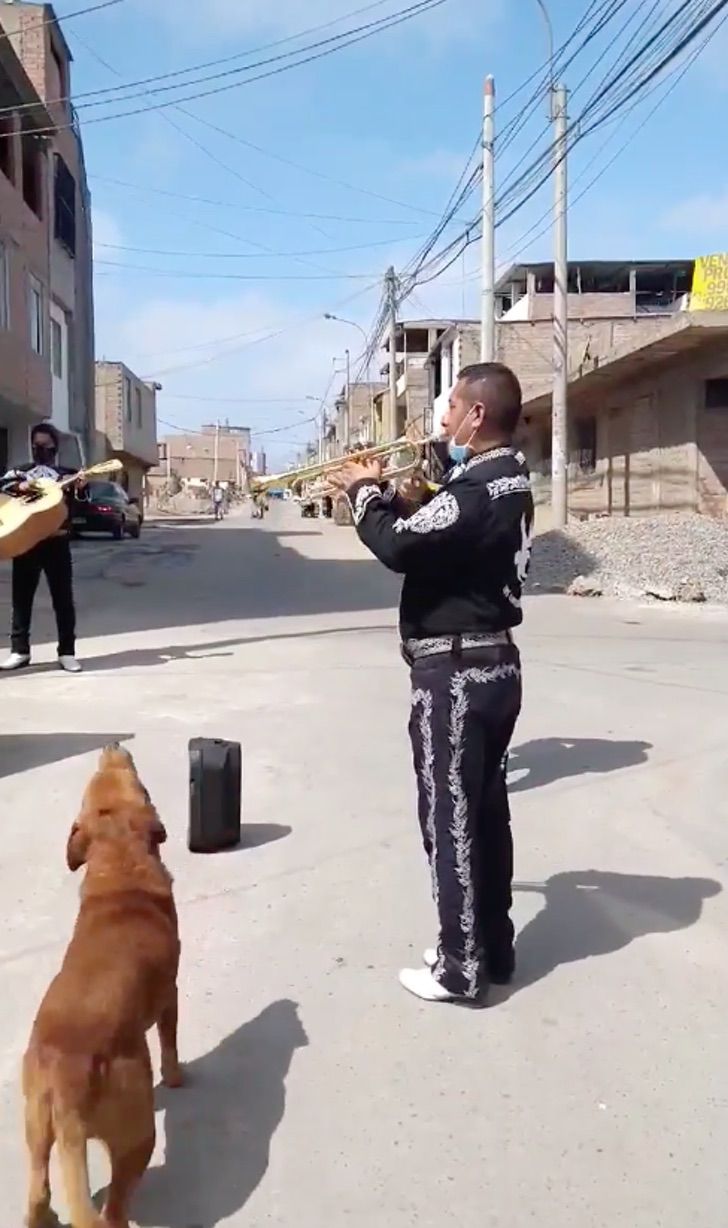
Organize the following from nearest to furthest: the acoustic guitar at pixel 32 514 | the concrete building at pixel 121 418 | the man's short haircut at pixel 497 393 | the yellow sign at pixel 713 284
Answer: the man's short haircut at pixel 497 393 → the acoustic guitar at pixel 32 514 → the yellow sign at pixel 713 284 → the concrete building at pixel 121 418

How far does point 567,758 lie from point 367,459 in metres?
3.47

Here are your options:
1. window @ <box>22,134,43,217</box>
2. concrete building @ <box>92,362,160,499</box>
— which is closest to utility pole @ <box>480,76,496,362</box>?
window @ <box>22,134,43,217</box>

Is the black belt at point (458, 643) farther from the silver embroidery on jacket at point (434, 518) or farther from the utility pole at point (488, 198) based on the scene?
the utility pole at point (488, 198)

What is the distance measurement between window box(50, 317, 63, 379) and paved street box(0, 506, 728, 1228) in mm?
24110

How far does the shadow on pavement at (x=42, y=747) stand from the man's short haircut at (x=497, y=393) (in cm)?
370

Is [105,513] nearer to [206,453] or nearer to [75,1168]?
[75,1168]

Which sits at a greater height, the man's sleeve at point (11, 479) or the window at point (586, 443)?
the window at point (586, 443)

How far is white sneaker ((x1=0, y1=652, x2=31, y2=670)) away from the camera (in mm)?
9109

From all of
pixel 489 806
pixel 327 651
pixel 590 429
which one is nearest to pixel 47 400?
pixel 590 429

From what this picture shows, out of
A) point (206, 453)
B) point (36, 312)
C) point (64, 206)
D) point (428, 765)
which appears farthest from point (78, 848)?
point (206, 453)

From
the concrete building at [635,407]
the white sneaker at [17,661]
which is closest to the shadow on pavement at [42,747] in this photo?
the white sneaker at [17,661]

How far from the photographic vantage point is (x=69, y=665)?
9.07 metres

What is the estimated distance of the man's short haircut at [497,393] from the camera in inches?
129

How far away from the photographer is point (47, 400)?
27984 mm
